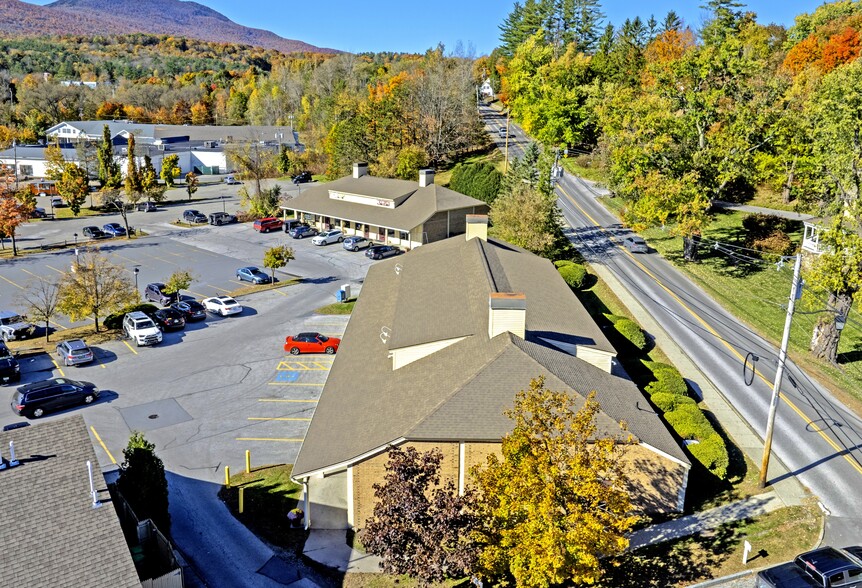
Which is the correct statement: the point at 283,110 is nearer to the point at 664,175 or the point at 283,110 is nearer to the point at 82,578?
the point at 664,175

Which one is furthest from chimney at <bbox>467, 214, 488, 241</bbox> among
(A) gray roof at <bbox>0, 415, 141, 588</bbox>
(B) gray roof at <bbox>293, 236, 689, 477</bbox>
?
(A) gray roof at <bbox>0, 415, 141, 588</bbox>

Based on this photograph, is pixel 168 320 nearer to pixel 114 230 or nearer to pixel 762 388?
pixel 114 230

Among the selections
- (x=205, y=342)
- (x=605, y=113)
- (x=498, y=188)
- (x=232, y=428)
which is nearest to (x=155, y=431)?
(x=232, y=428)

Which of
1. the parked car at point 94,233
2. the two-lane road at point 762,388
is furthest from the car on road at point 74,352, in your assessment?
the parked car at point 94,233

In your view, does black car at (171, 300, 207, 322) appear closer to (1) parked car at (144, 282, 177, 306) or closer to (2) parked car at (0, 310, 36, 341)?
(1) parked car at (144, 282, 177, 306)

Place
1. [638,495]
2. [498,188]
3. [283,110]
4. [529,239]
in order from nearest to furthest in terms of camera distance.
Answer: [638,495]
[529,239]
[498,188]
[283,110]
